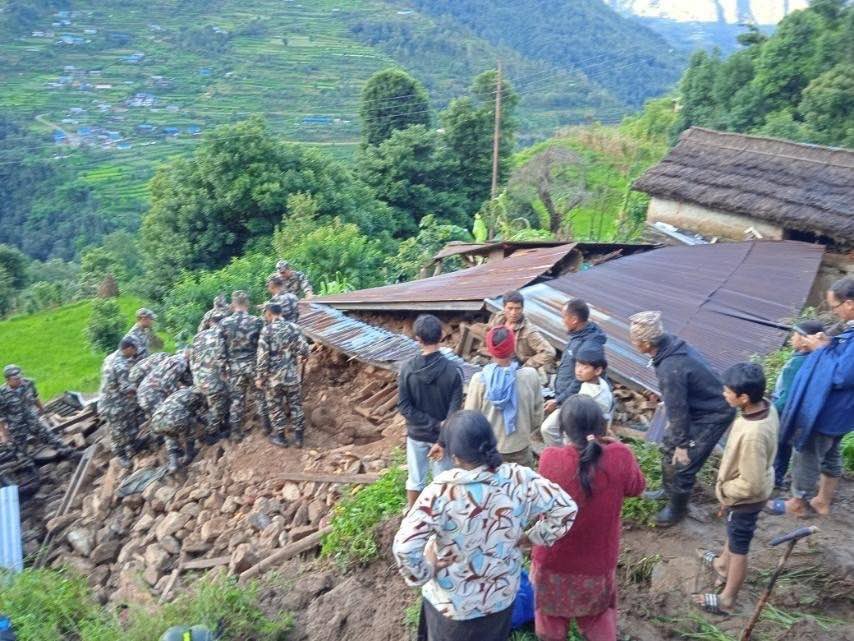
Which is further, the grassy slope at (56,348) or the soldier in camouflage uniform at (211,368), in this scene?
the grassy slope at (56,348)

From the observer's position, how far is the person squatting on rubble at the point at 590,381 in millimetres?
4352

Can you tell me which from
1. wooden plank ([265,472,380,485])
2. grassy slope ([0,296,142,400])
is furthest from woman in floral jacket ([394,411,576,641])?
grassy slope ([0,296,142,400])

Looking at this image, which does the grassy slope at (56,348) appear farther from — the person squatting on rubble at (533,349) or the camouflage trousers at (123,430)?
the person squatting on rubble at (533,349)

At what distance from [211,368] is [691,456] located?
15.6ft

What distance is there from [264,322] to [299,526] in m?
2.23

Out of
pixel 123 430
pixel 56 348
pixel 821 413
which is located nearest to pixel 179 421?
pixel 123 430

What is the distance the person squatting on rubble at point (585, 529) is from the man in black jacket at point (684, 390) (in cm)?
103

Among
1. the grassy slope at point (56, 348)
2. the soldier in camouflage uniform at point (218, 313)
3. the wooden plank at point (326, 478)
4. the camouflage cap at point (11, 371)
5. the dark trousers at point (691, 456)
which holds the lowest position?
the grassy slope at point (56, 348)

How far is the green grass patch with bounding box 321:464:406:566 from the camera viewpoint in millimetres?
5156

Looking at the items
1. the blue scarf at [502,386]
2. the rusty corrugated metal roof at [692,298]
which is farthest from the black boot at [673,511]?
the rusty corrugated metal roof at [692,298]

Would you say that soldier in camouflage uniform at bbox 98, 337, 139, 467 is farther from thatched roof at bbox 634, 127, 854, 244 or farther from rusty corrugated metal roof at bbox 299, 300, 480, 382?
thatched roof at bbox 634, 127, 854, 244

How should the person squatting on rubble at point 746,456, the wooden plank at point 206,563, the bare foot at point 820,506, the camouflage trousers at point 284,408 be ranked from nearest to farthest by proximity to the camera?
the person squatting on rubble at point 746,456, the bare foot at point 820,506, the wooden plank at point 206,563, the camouflage trousers at point 284,408

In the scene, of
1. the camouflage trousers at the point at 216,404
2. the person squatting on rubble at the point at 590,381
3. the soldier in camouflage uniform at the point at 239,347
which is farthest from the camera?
the camouflage trousers at the point at 216,404

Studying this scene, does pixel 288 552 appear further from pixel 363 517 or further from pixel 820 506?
pixel 820 506
